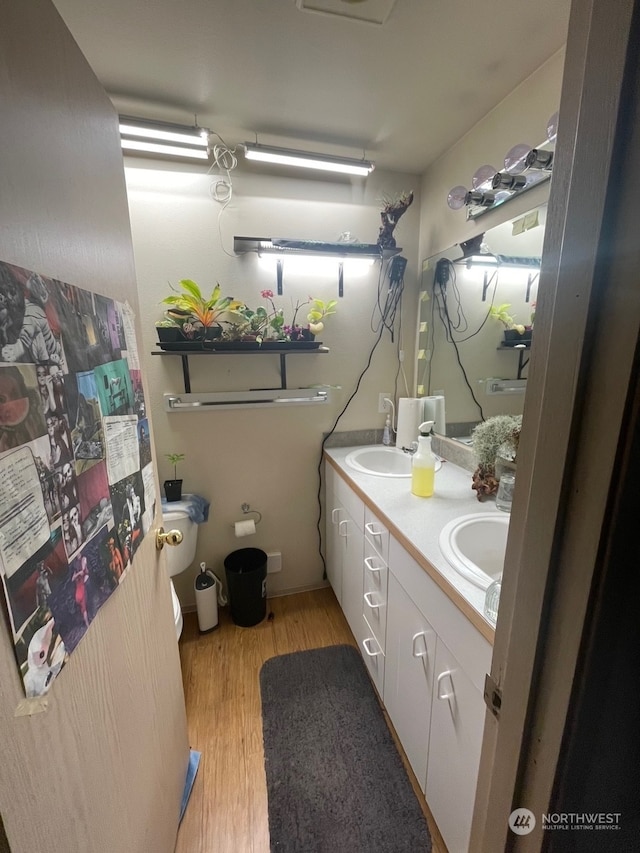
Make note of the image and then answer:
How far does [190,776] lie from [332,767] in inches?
19.8

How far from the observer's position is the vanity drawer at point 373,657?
4.40ft

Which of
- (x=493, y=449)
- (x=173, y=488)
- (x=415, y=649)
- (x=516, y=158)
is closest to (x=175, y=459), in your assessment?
(x=173, y=488)

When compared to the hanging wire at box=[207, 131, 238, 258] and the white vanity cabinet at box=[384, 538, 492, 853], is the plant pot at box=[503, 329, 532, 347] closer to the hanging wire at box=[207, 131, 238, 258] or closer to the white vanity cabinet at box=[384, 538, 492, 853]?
the white vanity cabinet at box=[384, 538, 492, 853]

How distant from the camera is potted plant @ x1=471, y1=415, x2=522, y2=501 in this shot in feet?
4.24

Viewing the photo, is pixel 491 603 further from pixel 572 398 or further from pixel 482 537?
pixel 572 398

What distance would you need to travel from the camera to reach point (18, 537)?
0.40 metres

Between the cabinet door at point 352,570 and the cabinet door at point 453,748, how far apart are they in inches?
23.3

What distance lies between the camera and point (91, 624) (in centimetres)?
56

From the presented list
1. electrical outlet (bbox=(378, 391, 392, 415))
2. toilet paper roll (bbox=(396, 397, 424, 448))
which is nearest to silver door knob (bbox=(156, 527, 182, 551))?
toilet paper roll (bbox=(396, 397, 424, 448))

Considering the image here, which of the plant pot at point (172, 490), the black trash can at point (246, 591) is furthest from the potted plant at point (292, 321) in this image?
the black trash can at point (246, 591)

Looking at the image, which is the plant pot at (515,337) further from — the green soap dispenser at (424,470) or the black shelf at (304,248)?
the black shelf at (304,248)

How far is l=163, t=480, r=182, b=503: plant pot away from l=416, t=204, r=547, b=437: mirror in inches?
57.2

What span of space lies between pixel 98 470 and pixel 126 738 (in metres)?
0.57

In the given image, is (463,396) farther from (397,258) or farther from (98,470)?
(98,470)
